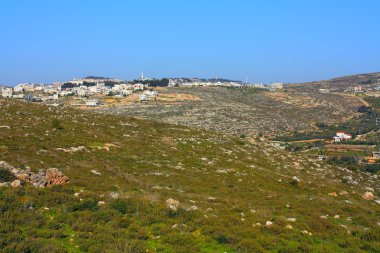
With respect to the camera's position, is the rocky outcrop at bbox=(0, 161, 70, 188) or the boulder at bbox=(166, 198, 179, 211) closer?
the boulder at bbox=(166, 198, 179, 211)

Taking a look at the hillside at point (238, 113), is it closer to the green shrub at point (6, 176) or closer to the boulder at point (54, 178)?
the boulder at point (54, 178)

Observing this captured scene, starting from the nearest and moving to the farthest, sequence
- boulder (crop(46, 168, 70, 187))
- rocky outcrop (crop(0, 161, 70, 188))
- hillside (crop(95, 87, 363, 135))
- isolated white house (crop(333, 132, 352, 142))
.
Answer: rocky outcrop (crop(0, 161, 70, 188)), boulder (crop(46, 168, 70, 187)), hillside (crop(95, 87, 363, 135)), isolated white house (crop(333, 132, 352, 142))

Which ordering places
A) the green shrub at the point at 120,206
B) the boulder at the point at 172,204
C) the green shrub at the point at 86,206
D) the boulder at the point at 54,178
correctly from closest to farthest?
the green shrub at the point at 86,206 < the green shrub at the point at 120,206 < the boulder at the point at 172,204 < the boulder at the point at 54,178

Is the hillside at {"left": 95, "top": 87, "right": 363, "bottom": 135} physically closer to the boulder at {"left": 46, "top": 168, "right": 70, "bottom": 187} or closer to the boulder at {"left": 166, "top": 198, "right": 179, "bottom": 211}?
the boulder at {"left": 46, "top": 168, "right": 70, "bottom": 187}

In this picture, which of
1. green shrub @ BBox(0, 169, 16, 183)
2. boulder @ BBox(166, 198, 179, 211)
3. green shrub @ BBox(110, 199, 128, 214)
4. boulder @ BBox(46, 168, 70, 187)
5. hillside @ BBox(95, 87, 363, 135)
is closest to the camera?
green shrub @ BBox(110, 199, 128, 214)

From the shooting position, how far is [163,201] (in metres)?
17.0

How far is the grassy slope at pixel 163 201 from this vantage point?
1190 cm

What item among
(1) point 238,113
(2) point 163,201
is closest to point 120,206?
(2) point 163,201

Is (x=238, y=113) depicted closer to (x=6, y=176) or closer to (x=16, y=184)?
(x=6, y=176)

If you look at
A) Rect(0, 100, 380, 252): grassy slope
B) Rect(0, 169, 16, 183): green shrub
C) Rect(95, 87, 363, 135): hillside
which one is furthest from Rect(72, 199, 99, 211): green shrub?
Rect(95, 87, 363, 135): hillside

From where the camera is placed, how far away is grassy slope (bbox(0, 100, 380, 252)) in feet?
39.0

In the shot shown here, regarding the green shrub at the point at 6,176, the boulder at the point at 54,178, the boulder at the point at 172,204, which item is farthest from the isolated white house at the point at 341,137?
the green shrub at the point at 6,176

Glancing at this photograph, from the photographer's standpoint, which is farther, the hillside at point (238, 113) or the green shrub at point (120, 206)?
the hillside at point (238, 113)

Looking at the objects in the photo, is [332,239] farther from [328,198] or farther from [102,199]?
[328,198]
